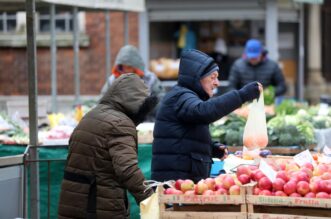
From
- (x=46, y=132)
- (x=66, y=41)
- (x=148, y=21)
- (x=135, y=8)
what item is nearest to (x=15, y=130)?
(x=46, y=132)

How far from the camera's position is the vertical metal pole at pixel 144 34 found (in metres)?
16.6

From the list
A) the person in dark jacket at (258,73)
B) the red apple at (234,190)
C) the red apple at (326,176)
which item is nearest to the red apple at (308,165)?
the red apple at (326,176)

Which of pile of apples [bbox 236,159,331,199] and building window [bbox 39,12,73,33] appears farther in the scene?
building window [bbox 39,12,73,33]

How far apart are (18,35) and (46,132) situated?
8182 millimetres

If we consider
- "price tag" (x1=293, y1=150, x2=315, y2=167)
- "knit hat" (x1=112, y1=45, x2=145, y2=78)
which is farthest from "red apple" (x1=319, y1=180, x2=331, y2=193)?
"knit hat" (x1=112, y1=45, x2=145, y2=78)

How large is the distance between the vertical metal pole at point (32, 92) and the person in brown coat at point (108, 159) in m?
1.26

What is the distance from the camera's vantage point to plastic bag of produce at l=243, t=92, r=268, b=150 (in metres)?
7.00

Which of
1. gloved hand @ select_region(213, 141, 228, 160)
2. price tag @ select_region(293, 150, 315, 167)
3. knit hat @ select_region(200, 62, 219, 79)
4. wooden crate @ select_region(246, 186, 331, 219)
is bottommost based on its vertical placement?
wooden crate @ select_region(246, 186, 331, 219)

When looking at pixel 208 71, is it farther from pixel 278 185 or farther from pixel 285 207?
pixel 285 207

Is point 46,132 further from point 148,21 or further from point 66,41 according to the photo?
point 66,41

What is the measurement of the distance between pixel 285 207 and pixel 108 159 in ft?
3.99

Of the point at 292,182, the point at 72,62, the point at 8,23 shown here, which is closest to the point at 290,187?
the point at 292,182

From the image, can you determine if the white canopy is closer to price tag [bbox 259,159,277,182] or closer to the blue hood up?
the blue hood up

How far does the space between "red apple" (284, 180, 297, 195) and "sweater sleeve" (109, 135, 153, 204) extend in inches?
35.6
